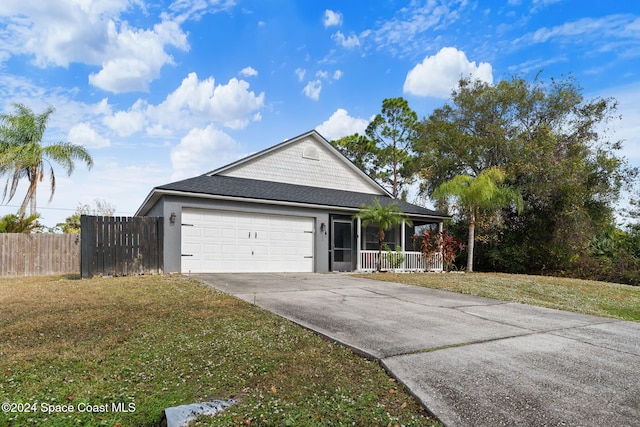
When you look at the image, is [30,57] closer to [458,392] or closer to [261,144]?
[261,144]

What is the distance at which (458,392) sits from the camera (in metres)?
2.91

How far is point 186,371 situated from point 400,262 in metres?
12.2

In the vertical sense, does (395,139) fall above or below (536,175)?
above

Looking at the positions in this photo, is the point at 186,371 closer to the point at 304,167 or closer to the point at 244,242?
the point at 244,242

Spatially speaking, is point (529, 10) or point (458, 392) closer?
point (458, 392)

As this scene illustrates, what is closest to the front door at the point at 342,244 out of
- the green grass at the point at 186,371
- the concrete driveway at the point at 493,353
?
the concrete driveway at the point at 493,353

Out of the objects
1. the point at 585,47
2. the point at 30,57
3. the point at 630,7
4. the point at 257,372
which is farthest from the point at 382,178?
the point at 257,372

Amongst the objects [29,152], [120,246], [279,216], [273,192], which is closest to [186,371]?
[120,246]

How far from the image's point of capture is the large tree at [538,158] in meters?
16.6

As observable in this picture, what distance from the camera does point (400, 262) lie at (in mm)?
14695

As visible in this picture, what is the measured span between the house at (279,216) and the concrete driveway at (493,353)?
510 centimetres

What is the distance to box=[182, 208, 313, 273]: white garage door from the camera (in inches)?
457

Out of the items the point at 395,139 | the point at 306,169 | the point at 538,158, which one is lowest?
the point at 306,169

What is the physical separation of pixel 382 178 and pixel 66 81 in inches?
849
